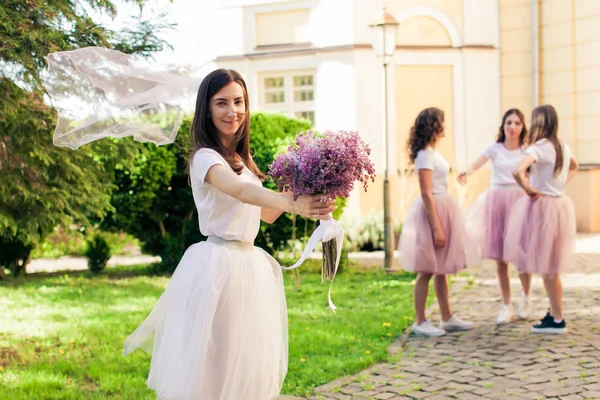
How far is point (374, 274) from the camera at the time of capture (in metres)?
10.9

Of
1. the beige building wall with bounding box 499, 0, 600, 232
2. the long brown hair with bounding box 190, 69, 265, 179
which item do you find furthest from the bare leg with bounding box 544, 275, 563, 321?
the beige building wall with bounding box 499, 0, 600, 232

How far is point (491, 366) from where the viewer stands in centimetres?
591

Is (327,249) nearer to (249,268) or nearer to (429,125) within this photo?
(249,268)

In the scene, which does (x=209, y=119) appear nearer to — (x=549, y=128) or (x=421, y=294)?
(x=421, y=294)

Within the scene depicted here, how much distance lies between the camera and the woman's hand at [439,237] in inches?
273

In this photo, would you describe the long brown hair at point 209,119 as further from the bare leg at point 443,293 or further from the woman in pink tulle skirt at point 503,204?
the woman in pink tulle skirt at point 503,204

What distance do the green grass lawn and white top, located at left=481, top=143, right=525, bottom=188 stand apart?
5.43 ft

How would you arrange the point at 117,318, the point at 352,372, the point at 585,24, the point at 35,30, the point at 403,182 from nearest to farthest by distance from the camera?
the point at 35,30 → the point at 352,372 → the point at 117,318 → the point at 403,182 → the point at 585,24

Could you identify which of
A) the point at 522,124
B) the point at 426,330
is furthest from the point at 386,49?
the point at 426,330

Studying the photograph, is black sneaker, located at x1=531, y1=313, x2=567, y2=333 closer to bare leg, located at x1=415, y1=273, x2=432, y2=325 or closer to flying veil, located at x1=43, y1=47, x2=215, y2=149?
bare leg, located at x1=415, y1=273, x2=432, y2=325

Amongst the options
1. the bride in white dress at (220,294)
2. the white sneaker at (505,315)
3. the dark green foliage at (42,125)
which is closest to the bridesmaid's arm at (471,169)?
the white sneaker at (505,315)

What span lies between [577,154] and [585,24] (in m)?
2.62

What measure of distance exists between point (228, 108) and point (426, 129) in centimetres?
355

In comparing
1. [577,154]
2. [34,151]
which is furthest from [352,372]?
[577,154]
